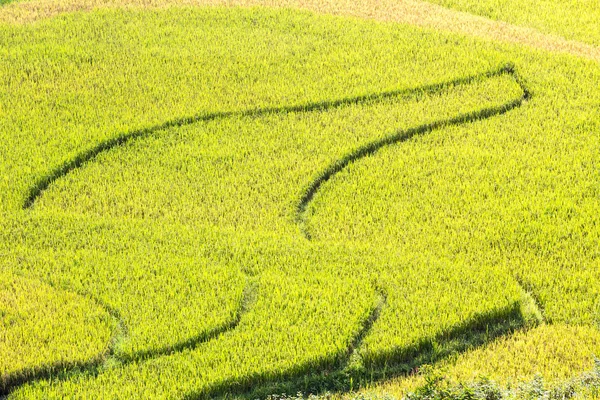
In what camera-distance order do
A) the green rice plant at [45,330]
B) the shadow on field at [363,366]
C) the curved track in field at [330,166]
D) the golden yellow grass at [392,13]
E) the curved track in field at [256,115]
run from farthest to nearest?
the golden yellow grass at [392,13], the curved track in field at [256,115], the curved track in field at [330,166], the green rice plant at [45,330], the shadow on field at [363,366]

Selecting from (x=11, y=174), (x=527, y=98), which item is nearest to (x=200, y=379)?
(x=11, y=174)

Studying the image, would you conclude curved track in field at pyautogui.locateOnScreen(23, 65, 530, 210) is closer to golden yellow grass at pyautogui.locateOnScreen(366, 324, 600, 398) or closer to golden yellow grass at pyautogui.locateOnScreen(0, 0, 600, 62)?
golden yellow grass at pyautogui.locateOnScreen(0, 0, 600, 62)

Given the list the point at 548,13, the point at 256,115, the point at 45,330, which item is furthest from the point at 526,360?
the point at 548,13

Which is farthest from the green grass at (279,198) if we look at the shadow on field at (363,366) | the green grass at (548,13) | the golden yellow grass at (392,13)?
the green grass at (548,13)

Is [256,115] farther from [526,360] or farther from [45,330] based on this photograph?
[526,360]

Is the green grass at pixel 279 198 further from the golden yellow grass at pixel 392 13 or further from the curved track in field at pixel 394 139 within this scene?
the golden yellow grass at pixel 392 13

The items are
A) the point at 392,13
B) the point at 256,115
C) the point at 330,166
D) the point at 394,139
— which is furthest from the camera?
the point at 392,13
